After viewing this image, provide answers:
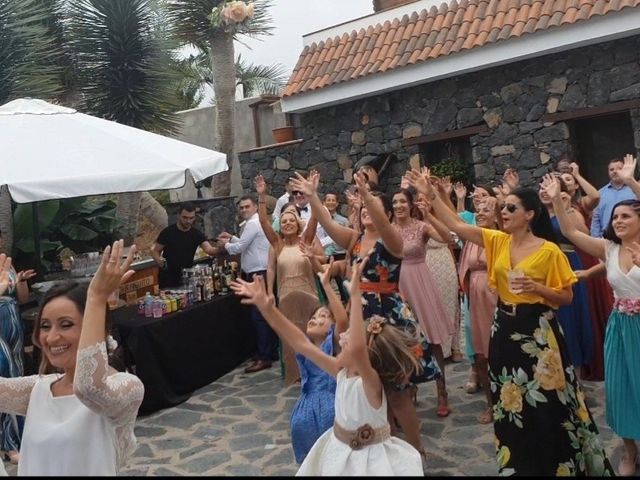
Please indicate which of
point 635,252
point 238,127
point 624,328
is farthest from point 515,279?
point 238,127

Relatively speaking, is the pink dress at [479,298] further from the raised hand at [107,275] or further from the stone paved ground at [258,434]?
the raised hand at [107,275]

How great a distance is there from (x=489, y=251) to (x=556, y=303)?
1.61 ft

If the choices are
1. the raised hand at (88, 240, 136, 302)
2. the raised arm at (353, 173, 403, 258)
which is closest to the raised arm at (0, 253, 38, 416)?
the raised hand at (88, 240, 136, 302)

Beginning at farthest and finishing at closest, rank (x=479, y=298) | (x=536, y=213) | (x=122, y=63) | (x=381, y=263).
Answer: (x=122, y=63)
(x=479, y=298)
(x=381, y=263)
(x=536, y=213)

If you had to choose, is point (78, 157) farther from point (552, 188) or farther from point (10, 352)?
point (552, 188)

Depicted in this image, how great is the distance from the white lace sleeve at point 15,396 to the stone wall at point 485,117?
7775 millimetres

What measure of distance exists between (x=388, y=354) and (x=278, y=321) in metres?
0.52

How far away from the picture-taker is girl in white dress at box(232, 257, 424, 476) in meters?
2.63

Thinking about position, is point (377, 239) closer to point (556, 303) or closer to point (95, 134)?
point (556, 303)

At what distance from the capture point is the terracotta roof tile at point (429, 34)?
818 centimetres

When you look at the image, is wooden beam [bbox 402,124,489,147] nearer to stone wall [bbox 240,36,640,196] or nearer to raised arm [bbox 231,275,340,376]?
stone wall [bbox 240,36,640,196]

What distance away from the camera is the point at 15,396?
227 cm

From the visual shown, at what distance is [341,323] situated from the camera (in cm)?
341

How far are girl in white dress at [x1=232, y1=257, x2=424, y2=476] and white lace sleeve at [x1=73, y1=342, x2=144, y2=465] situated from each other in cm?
73
